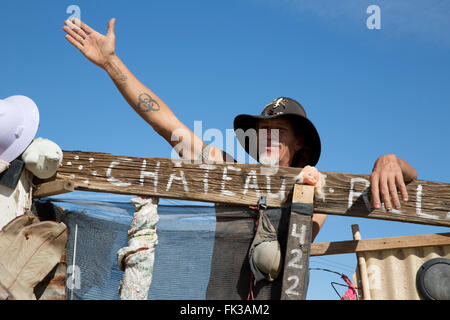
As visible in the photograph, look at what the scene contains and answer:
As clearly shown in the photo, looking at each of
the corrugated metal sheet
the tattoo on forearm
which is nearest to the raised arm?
the tattoo on forearm

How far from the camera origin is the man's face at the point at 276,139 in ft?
13.4

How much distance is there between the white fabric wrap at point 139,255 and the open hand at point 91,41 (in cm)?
124

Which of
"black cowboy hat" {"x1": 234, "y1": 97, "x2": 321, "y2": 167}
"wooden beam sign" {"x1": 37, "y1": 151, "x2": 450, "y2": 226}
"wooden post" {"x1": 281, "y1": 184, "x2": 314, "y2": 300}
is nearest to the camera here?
"wooden post" {"x1": 281, "y1": 184, "x2": 314, "y2": 300}

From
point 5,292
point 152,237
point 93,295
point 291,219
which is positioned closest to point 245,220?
point 291,219

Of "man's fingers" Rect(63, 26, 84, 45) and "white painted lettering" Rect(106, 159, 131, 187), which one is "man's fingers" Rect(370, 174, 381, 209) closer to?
"white painted lettering" Rect(106, 159, 131, 187)

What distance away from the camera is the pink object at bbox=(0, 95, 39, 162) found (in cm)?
329

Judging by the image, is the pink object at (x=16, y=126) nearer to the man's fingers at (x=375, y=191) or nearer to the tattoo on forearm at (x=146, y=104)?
the tattoo on forearm at (x=146, y=104)

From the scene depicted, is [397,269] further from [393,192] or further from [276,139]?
[276,139]

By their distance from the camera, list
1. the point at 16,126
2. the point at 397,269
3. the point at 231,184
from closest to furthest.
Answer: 1. the point at 16,126
2. the point at 231,184
3. the point at 397,269

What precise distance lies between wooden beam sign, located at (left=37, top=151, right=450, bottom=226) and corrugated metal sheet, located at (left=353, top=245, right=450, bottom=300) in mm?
365

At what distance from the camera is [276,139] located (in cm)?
411

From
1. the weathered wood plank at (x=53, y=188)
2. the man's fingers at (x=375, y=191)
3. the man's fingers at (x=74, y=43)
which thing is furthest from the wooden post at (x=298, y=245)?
the man's fingers at (x=74, y=43)

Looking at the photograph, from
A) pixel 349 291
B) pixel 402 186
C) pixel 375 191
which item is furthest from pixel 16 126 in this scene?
pixel 349 291

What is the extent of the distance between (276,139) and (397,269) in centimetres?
125
